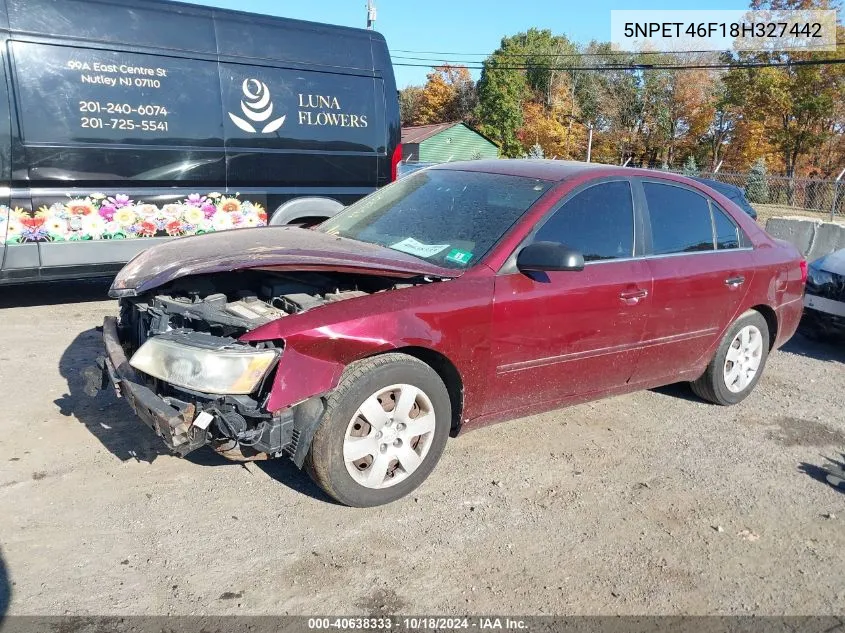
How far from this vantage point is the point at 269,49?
711 cm

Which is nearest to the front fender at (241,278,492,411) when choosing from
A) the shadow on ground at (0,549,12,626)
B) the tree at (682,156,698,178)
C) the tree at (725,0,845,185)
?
the shadow on ground at (0,549,12,626)

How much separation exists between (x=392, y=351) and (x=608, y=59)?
197ft

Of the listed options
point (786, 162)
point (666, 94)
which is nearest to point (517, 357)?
point (786, 162)

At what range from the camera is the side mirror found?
356 centimetres

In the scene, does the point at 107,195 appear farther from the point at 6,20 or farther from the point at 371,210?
the point at 371,210

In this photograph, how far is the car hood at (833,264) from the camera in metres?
6.81

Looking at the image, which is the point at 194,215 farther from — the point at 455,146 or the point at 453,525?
the point at 455,146

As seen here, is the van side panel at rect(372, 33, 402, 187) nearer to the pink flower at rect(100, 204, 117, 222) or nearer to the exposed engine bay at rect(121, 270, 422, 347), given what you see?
the pink flower at rect(100, 204, 117, 222)

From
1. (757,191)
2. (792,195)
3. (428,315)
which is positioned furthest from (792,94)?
(428,315)

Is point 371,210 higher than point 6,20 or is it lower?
lower

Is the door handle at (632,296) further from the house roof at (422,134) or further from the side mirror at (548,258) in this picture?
the house roof at (422,134)

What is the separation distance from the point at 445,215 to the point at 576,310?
0.94 metres

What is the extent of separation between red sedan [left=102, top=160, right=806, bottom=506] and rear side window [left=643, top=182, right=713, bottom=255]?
0.04ft

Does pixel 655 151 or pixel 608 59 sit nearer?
pixel 655 151
